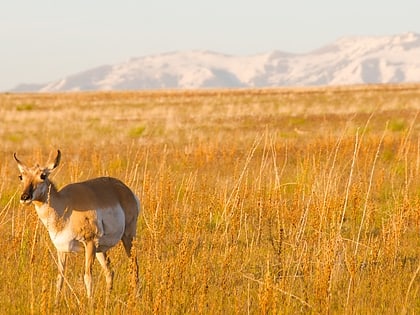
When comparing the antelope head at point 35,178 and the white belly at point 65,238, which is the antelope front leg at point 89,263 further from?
the antelope head at point 35,178

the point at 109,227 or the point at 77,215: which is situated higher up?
the point at 77,215

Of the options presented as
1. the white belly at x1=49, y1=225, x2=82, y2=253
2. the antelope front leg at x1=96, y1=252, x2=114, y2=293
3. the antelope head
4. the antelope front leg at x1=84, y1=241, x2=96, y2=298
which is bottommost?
the antelope front leg at x1=96, y1=252, x2=114, y2=293

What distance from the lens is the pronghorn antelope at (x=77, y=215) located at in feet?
20.5

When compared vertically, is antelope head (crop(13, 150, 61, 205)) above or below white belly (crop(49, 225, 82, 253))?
above

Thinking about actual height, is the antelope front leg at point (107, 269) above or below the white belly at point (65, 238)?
below

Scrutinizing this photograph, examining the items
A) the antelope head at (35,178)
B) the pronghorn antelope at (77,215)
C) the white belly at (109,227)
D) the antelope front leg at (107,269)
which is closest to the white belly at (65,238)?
the pronghorn antelope at (77,215)

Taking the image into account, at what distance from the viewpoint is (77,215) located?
6.47m

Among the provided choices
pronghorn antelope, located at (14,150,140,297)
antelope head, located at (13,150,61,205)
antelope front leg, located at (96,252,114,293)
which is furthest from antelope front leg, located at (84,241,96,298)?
antelope head, located at (13,150,61,205)

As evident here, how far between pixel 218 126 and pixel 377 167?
14578 mm

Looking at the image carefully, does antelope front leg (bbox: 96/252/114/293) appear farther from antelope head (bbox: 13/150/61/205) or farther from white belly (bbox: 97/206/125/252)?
antelope head (bbox: 13/150/61/205)

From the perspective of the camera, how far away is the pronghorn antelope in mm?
6234

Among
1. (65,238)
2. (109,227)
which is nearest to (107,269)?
(109,227)

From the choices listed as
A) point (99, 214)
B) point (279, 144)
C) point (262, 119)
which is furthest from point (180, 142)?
point (99, 214)

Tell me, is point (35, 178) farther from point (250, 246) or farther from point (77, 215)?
point (250, 246)
